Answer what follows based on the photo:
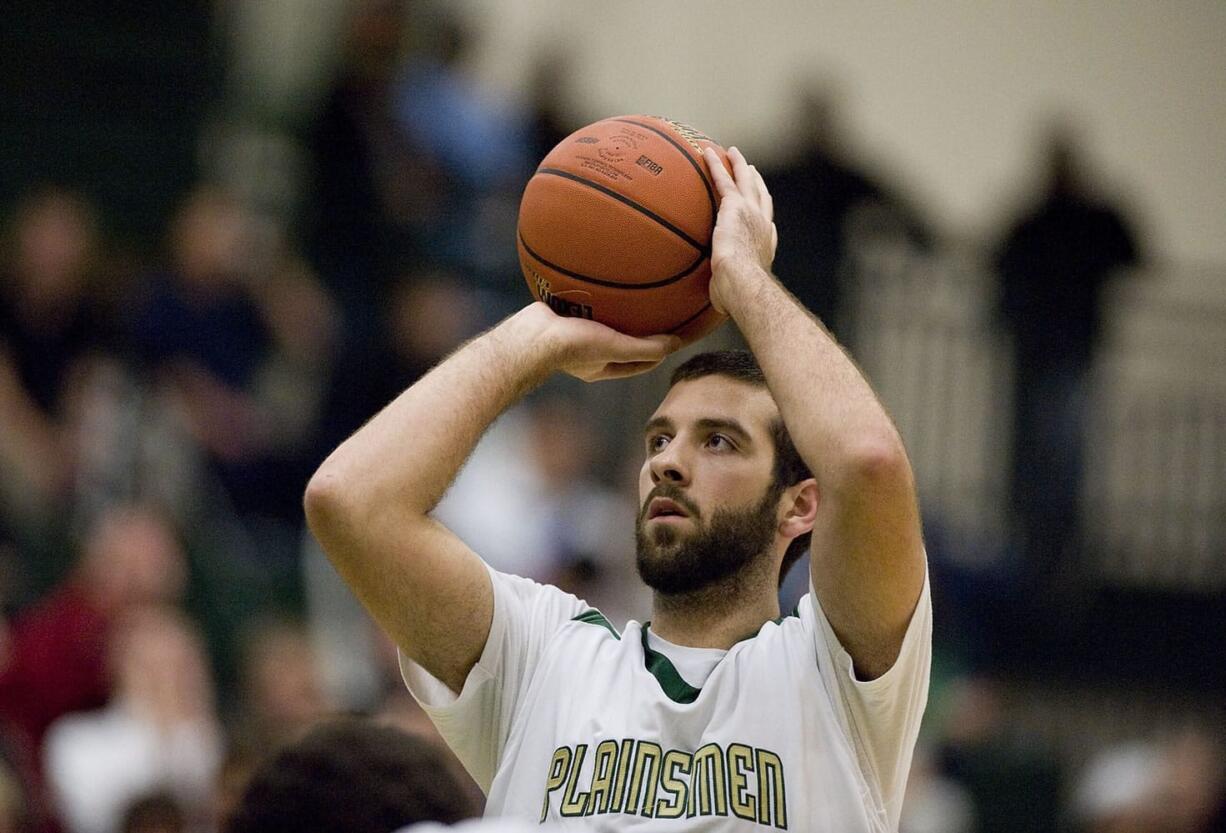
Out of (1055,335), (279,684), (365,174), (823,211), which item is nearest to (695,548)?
(279,684)

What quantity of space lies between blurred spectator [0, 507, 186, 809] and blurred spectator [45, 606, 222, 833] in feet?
0.23

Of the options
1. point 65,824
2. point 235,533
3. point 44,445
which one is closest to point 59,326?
point 44,445

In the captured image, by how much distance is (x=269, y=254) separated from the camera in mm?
12023

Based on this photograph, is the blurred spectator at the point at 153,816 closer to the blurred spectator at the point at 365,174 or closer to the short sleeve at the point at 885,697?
the short sleeve at the point at 885,697

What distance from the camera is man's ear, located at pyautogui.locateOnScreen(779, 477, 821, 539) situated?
5020 mm

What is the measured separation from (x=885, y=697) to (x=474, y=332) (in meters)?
Answer: 7.94

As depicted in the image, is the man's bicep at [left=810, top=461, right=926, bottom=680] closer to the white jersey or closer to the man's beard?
the white jersey

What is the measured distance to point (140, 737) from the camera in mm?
8828

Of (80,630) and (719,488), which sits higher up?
(719,488)

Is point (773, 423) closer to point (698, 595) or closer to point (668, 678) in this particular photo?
point (698, 595)

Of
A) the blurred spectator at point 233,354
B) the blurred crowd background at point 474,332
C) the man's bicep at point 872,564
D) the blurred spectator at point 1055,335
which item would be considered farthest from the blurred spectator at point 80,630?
the blurred spectator at point 1055,335

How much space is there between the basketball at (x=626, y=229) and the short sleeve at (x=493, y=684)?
76 cm

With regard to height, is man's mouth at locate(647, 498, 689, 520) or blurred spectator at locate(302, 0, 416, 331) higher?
man's mouth at locate(647, 498, 689, 520)

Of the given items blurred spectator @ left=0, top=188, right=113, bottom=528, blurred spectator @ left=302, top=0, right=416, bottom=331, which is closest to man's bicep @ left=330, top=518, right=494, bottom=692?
blurred spectator @ left=0, top=188, right=113, bottom=528
